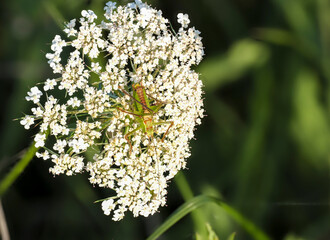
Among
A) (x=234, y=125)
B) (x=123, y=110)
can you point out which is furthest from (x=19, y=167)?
(x=234, y=125)

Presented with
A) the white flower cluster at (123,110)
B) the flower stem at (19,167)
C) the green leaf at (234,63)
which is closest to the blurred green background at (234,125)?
the green leaf at (234,63)

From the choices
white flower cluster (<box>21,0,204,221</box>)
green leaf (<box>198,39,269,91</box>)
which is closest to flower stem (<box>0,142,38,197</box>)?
white flower cluster (<box>21,0,204,221</box>)

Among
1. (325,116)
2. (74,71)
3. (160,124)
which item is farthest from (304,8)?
(74,71)

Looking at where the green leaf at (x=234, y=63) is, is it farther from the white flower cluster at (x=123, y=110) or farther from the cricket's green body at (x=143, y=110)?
the cricket's green body at (x=143, y=110)

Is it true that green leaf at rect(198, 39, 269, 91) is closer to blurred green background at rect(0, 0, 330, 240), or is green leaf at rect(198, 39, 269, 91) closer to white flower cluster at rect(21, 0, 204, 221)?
blurred green background at rect(0, 0, 330, 240)

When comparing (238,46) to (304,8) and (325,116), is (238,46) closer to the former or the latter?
(304,8)

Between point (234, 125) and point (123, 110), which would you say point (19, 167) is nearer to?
point (123, 110)
